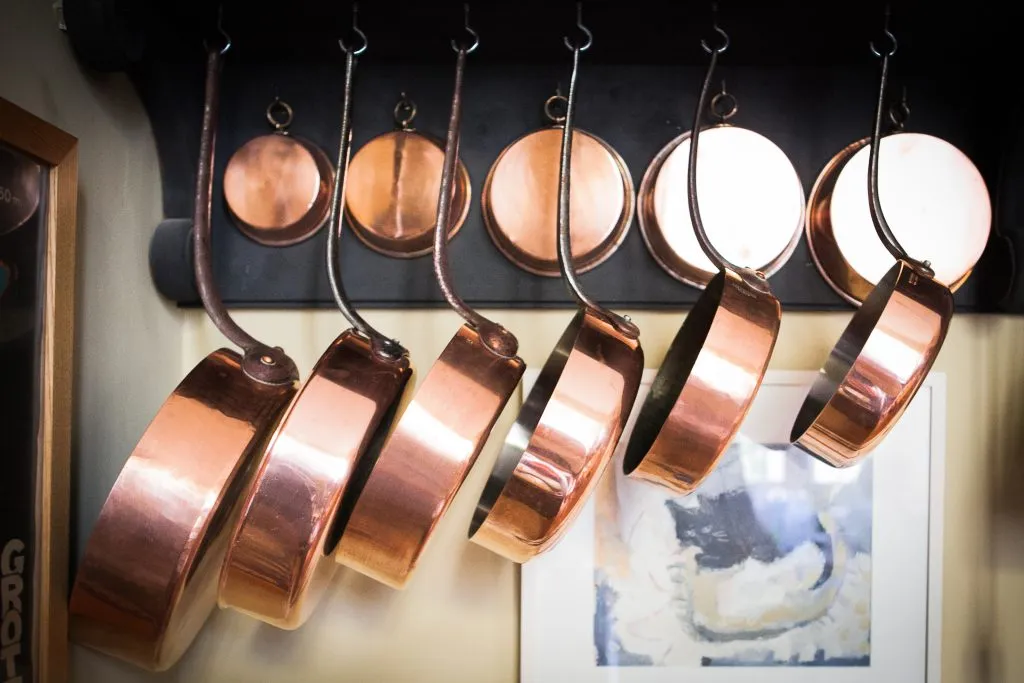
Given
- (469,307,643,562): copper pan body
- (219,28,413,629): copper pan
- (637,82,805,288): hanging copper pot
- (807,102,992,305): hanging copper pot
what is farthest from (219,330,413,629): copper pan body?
(807,102,992,305): hanging copper pot

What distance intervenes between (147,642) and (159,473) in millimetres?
112

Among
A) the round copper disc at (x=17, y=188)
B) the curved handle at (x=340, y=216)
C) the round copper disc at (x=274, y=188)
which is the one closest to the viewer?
the round copper disc at (x=17, y=188)

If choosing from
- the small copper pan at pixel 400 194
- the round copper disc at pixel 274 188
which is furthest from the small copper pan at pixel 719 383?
the round copper disc at pixel 274 188

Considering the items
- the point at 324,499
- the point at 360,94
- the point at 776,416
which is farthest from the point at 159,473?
the point at 776,416

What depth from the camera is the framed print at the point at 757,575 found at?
2.24ft

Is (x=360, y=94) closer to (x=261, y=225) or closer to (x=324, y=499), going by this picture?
(x=261, y=225)

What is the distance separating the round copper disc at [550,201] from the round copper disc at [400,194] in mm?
38

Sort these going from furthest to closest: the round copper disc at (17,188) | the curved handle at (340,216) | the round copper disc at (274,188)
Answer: the round copper disc at (274,188), the curved handle at (340,216), the round copper disc at (17,188)

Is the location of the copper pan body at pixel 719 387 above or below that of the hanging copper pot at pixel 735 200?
below

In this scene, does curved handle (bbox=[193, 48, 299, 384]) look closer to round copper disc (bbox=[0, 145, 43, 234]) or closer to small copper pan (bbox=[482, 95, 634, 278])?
round copper disc (bbox=[0, 145, 43, 234])

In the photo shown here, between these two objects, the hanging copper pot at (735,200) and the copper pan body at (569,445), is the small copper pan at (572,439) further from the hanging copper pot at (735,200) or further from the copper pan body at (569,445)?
the hanging copper pot at (735,200)

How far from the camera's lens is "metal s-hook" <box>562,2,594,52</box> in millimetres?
587

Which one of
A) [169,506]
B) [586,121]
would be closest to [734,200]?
[586,121]

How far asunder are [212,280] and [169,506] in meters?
0.18
